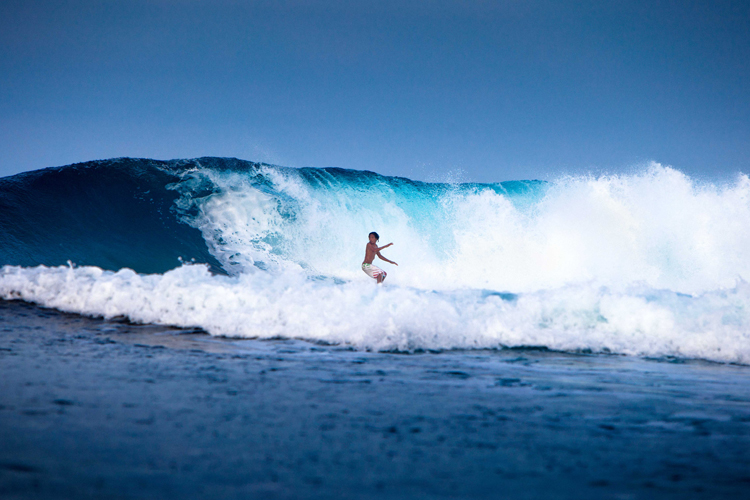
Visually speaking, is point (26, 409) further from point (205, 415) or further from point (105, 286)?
point (105, 286)

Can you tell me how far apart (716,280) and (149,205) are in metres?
14.9

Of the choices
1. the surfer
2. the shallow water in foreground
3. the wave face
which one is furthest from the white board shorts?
the shallow water in foreground

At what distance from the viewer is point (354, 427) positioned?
8.89ft

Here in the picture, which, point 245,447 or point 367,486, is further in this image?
point 245,447

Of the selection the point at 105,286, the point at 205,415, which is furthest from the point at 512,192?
the point at 205,415

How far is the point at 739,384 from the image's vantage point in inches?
171

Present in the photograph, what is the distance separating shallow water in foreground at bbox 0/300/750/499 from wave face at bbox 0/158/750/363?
1891 mm

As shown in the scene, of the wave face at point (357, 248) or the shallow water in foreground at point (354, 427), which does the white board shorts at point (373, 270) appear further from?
the shallow water in foreground at point (354, 427)

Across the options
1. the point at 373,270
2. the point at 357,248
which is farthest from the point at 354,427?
the point at 357,248

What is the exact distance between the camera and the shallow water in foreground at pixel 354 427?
1.99 meters

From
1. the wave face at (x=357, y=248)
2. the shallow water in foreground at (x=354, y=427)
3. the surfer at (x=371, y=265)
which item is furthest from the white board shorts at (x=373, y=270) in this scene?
the shallow water in foreground at (x=354, y=427)

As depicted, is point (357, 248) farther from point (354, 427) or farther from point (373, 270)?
point (354, 427)

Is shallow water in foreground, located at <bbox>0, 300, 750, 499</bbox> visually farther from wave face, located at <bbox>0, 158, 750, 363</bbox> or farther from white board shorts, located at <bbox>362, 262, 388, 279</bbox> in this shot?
white board shorts, located at <bbox>362, 262, 388, 279</bbox>

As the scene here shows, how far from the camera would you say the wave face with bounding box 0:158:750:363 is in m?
6.65
